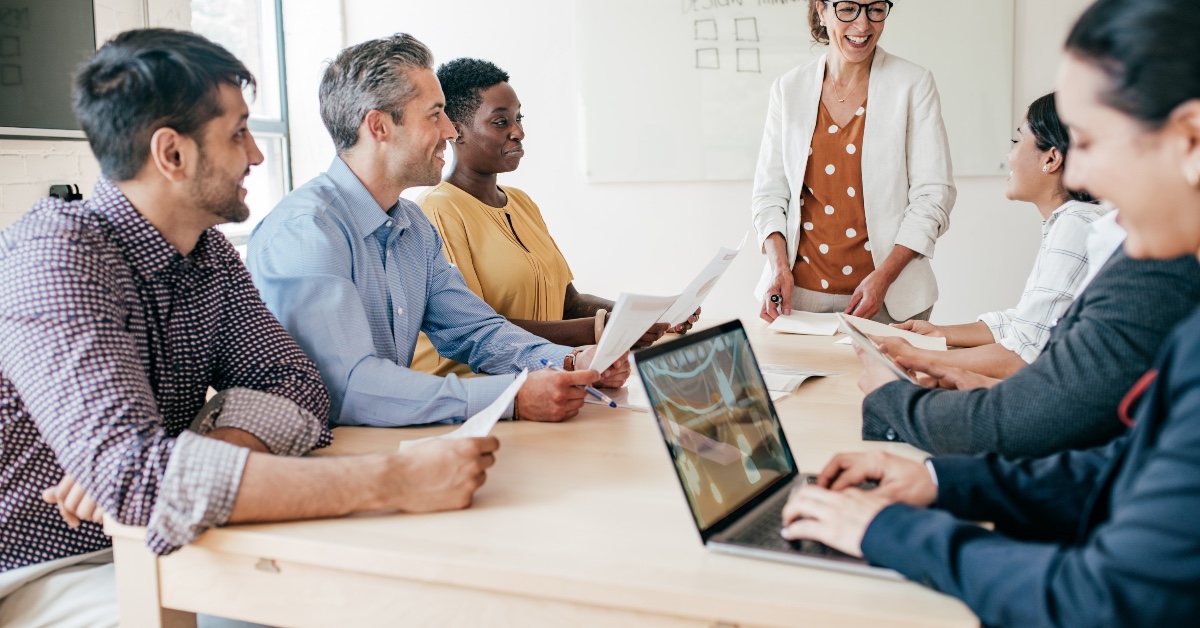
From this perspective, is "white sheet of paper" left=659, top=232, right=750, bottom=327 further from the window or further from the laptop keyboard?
the window

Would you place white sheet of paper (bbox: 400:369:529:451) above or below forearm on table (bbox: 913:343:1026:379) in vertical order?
above

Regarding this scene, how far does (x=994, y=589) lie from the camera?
805 mm

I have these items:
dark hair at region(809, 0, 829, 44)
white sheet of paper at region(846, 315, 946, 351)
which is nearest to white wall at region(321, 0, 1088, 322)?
dark hair at region(809, 0, 829, 44)

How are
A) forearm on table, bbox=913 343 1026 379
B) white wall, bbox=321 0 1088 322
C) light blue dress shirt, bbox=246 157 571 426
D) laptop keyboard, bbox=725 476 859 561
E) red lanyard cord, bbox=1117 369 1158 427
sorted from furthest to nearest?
1. white wall, bbox=321 0 1088 322
2. forearm on table, bbox=913 343 1026 379
3. light blue dress shirt, bbox=246 157 571 426
4. laptop keyboard, bbox=725 476 859 561
5. red lanyard cord, bbox=1117 369 1158 427

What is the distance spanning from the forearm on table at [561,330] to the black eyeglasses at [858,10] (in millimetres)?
1103

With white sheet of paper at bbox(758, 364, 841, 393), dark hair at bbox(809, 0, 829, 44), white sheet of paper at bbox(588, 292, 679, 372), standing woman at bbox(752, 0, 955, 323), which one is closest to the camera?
white sheet of paper at bbox(588, 292, 679, 372)

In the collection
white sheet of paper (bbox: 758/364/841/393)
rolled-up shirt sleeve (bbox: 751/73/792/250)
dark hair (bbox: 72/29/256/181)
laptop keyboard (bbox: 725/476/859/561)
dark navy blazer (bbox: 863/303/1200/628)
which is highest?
dark hair (bbox: 72/29/256/181)

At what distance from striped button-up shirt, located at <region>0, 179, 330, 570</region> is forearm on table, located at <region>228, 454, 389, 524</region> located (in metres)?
0.02

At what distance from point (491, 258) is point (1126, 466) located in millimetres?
1676

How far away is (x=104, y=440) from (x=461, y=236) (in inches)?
49.9

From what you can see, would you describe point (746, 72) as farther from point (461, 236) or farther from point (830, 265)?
point (461, 236)

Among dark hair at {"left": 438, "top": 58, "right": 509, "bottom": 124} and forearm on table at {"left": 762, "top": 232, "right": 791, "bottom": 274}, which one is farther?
forearm on table at {"left": 762, "top": 232, "right": 791, "bottom": 274}

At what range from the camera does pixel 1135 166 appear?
0.80m

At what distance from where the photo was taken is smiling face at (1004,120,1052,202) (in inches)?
87.9
